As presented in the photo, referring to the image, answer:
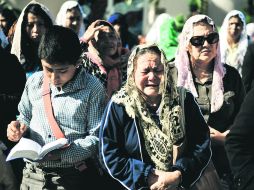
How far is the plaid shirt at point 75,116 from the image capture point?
445cm

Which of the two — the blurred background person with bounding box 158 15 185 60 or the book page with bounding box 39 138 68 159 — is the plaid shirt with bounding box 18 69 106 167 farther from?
the blurred background person with bounding box 158 15 185 60

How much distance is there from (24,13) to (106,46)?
1044 millimetres

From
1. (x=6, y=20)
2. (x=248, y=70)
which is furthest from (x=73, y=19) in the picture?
(x=248, y=70)

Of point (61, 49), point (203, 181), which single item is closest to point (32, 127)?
point (61, 49)

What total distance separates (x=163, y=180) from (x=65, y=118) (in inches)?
30.4

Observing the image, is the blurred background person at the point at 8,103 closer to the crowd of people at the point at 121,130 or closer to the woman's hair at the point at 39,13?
the crowd of people at the point at 121,130

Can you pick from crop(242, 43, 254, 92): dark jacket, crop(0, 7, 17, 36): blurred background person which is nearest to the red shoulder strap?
crop(242, 43, 254, 92): dark jacket

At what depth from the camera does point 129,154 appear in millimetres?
4309

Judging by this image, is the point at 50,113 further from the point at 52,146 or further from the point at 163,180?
the point at 163,180

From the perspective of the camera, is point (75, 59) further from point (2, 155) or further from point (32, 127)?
point (2, 155)

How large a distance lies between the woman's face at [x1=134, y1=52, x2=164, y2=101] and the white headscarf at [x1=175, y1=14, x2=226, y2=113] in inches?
45.6

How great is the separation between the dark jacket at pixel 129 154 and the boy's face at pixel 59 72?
14.9 inches

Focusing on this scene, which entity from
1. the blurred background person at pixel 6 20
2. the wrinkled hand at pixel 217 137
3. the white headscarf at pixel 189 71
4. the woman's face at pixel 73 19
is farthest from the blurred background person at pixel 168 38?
the wrinkled hand at pixel 217 137

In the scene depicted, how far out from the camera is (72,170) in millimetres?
4504
